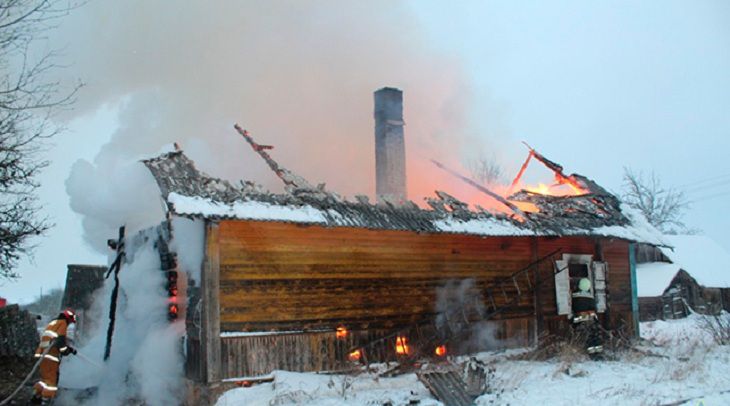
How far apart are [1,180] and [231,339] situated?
20.2 ft

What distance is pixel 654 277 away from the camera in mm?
31625

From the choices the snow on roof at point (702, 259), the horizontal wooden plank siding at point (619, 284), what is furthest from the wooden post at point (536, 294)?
the snow on roof at point (702, 259)

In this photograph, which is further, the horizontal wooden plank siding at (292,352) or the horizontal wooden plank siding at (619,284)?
the horizontal wooden plank siding at (619,284)

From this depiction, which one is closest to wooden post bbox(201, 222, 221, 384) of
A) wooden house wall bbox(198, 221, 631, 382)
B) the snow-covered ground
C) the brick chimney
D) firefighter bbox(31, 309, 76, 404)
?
wooden house wall bbox(198, 221, 631, 382)

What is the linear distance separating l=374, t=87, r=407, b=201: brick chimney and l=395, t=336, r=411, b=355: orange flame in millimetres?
7287

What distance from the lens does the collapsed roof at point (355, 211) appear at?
9.59 metres

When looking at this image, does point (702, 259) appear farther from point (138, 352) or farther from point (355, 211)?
point (138, 352)

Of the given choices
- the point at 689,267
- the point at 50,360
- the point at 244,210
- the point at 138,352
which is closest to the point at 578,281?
the point at 244,210

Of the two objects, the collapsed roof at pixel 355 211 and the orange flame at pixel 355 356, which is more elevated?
the collapsed roof at pixel 355 211

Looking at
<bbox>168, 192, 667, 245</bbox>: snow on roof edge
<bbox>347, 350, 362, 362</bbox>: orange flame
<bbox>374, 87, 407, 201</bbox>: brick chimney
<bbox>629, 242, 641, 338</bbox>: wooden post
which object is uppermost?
<bbox>374, 87, 407, 201</bbox>: brick chimney

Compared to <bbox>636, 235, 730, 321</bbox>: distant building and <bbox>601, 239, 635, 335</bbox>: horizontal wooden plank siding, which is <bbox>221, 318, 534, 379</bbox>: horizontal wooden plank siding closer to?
<bbox>601, 239, 635, 335</bbox>: horizontal wooden plank siding

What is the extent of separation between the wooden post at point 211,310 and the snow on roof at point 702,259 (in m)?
28.4

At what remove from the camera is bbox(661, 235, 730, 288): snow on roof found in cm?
3344

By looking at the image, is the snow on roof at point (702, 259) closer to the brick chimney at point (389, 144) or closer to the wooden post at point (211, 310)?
the brick chimney at point (389, 144)
